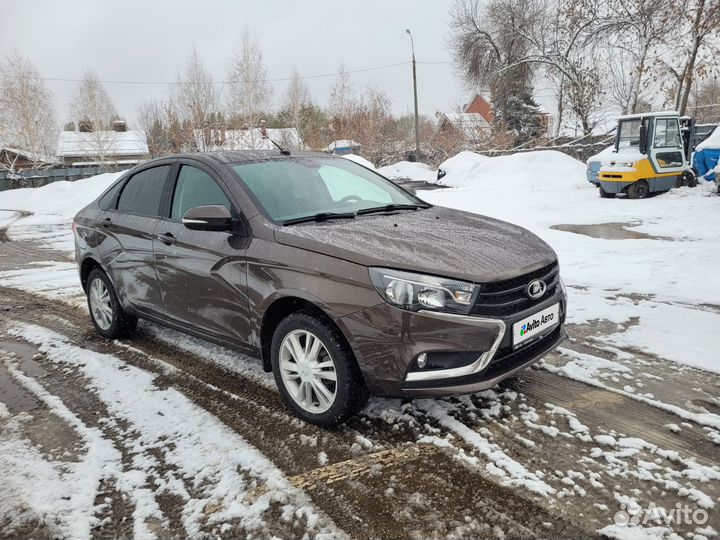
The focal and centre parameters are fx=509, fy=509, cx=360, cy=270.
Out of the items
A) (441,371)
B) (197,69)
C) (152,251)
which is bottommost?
(441,371)

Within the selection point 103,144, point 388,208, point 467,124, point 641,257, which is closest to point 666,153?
point 641,257

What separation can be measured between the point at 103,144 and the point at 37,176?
20.5 feet

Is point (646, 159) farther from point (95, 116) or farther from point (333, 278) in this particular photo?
point (95, 116)

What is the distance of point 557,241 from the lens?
8719mm

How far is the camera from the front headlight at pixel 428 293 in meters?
2.61

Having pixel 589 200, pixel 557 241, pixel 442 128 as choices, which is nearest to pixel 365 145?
pixel 442 128

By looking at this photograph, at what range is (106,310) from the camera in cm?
480

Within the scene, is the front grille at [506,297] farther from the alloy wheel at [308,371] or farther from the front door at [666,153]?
the front door at [666,153]

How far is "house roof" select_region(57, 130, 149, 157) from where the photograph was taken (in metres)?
38.3

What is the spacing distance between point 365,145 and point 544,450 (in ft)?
116

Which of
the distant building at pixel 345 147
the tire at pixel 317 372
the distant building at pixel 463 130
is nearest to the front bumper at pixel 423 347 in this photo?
the tire at pixel 317 372

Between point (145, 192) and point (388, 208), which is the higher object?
point (145, 192)

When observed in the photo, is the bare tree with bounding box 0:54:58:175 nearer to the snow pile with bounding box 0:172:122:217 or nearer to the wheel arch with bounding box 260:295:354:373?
the snow pile with bounding box 0:172:122:217

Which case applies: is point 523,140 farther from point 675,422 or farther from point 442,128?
point 675,422
